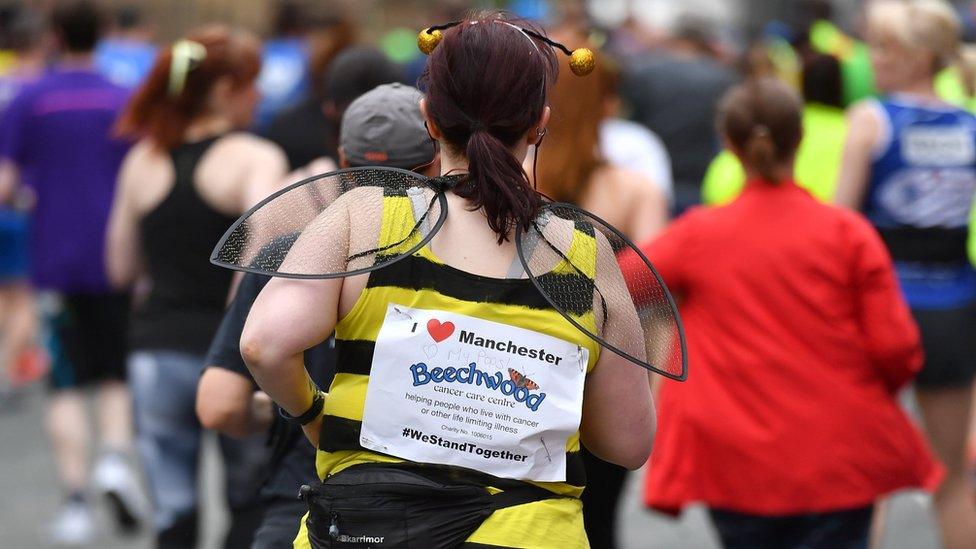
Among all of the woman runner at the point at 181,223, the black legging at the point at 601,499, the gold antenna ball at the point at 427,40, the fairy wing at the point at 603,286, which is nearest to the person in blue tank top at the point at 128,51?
the woman runner at the point at 181,223

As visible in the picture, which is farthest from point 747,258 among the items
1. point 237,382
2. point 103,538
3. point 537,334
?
point 103,538

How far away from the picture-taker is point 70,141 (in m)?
6.99

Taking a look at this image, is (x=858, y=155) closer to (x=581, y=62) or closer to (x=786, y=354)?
(x=786, y=354)

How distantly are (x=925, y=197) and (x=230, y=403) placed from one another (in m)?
2.91

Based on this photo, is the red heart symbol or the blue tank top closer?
the red heart symbol

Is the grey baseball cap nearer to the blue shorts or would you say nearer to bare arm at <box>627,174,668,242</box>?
bare arm at <box>627,174,668,242</box>

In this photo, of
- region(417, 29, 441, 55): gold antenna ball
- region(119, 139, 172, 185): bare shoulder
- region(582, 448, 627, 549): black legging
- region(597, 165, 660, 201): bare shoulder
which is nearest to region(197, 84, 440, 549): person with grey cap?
region(417, 29, 441, 55): gold antenna ball

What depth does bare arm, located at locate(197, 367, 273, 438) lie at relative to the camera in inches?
128

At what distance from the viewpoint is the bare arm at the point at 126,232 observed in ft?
16.7

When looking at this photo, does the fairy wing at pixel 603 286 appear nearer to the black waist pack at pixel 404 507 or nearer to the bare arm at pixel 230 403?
the black waist pack at pixel 404 507

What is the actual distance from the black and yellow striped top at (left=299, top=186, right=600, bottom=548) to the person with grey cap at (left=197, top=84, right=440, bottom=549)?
0.71m

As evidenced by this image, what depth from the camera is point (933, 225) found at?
5219 millimetres

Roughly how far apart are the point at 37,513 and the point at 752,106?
4.47m

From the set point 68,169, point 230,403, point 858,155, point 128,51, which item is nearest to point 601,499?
point 230,403
